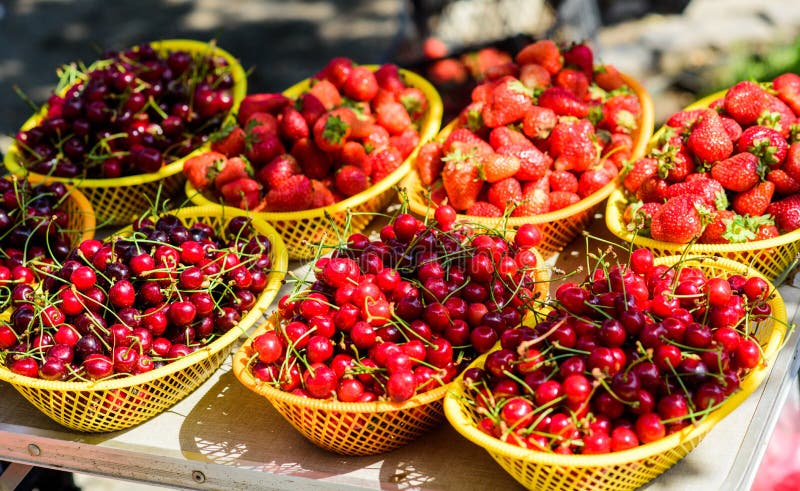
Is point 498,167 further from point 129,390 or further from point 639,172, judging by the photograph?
point 129,390

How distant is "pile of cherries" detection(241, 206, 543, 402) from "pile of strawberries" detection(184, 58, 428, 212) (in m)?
0.47

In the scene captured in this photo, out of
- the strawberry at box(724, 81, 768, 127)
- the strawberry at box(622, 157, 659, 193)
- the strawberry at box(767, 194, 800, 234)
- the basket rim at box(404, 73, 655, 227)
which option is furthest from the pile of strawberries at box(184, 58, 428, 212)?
the strawberry at box(767, 194, 800, 234)

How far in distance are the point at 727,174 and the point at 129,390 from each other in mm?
1400

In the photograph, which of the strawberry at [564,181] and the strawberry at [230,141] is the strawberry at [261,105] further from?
the strawberry at [564,181]

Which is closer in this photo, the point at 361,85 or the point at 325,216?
the point at 325,216

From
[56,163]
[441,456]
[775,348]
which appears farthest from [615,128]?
[56,163]

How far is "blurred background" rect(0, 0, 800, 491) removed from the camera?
11.3ft

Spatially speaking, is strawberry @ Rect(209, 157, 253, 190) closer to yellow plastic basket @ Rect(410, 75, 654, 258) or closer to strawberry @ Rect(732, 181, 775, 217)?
yellow plastic basket @ Rect(410, 75, 654, 258)

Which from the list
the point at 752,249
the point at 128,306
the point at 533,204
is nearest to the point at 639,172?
the point at 533,204

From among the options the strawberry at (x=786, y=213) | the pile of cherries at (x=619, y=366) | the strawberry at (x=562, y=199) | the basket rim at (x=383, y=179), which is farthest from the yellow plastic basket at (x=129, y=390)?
the strawberry at (x=786, y=213)

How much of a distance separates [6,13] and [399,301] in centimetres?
541

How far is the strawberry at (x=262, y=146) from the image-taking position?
2178mm

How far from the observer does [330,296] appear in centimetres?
162

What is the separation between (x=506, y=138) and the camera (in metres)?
2.07
